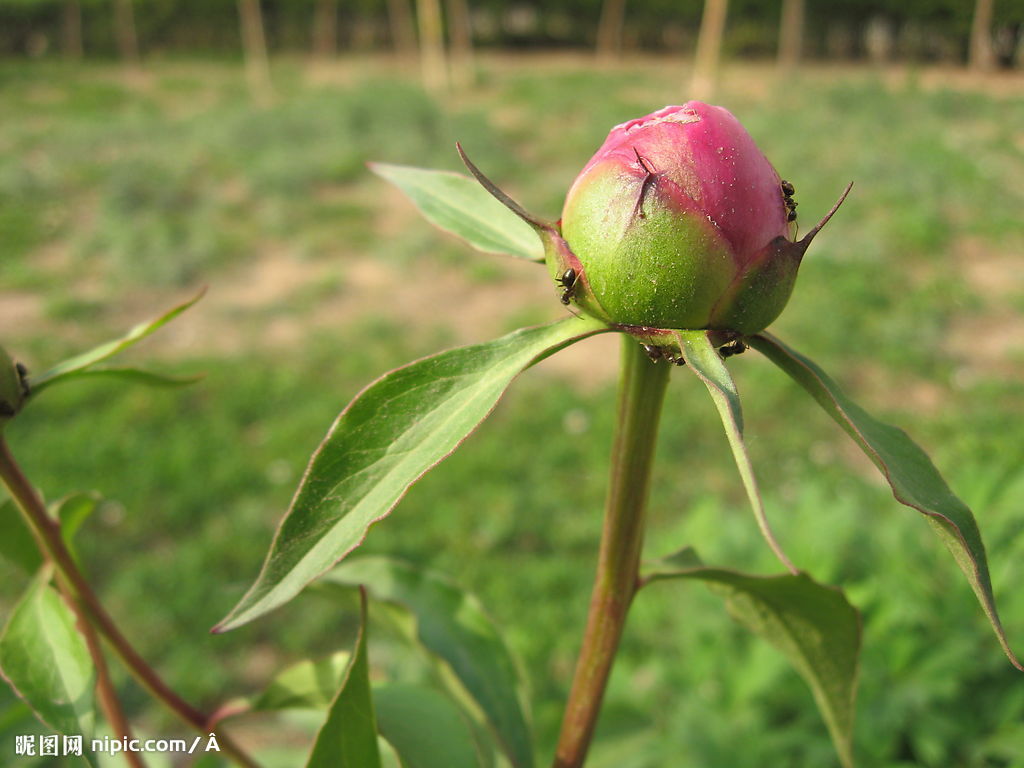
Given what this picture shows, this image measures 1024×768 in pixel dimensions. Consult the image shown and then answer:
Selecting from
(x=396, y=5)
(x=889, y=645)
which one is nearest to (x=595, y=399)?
(x=889, y=645)

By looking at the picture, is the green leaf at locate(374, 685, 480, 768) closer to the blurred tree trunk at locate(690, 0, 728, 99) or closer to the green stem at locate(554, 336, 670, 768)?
the green stem at locate(554, 336, 670, 768)

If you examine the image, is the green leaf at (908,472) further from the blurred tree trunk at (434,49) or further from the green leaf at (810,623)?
the blurred tree trunk at (434,49)

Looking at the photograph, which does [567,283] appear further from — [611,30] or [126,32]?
[126,32]

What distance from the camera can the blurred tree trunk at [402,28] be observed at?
10.0 meters

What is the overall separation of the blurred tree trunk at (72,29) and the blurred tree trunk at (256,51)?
1.89m

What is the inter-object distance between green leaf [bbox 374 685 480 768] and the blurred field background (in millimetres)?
296

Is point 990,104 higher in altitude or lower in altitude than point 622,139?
lower

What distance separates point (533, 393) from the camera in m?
3.10

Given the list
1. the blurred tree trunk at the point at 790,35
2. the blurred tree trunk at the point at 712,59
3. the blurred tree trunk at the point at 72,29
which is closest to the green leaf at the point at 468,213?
the blurred tree trunk at the point at 712,59

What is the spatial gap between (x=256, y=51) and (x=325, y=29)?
141cm

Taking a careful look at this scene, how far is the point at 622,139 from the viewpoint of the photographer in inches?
16.4

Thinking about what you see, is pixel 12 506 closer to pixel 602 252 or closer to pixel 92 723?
pixel 92 723

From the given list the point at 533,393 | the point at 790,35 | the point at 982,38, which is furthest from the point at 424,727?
the point at 790,35

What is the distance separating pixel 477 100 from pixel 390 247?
3.78 m
